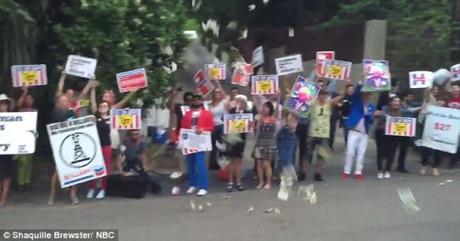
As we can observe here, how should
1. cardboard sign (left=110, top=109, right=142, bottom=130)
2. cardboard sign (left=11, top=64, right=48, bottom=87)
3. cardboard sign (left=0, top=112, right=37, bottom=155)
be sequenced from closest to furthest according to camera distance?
1. cardboard sign (left=0, top=112, right=37, bottom=155)
2. cardboard sign (left=11, top=64, right=48, bottom=87)
3. cardboard sign (left=110, top=109, right=142, bottom=130)

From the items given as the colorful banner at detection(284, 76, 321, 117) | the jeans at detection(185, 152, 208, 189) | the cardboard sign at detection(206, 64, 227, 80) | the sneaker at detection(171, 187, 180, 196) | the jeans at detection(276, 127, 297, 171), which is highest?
the cardboard sign at detection(206, 64, 227, 80)

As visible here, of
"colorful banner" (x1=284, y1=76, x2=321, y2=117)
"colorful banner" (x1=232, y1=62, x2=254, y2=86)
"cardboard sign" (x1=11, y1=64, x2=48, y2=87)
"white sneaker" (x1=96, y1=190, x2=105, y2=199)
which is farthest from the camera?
"colorful banner" (x1=232, y1=62, x2=254, y2=86)

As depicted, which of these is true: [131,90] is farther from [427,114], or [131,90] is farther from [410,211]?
[427,114]

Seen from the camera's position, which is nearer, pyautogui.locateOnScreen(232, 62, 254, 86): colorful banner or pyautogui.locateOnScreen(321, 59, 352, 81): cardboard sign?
pyautogui.locateOnScreen(321, 59, 352, 81): cardboard sign

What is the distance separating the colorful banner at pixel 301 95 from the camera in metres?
11.3

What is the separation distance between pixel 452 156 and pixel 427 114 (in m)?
1.04

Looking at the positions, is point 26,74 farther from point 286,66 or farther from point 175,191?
point 286,66

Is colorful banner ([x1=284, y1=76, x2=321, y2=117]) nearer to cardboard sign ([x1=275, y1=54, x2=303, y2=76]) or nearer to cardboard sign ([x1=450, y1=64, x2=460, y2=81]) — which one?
cardboard sign ([x1=275, y1=54, x2=303, y2=76])

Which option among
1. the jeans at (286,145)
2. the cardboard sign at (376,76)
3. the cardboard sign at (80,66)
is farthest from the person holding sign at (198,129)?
the cardboard sign at (376,76)

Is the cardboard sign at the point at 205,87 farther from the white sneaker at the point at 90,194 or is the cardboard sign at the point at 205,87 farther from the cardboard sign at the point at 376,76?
the cardboard sign at the point at 376,76

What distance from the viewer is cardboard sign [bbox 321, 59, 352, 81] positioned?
37.9 feet

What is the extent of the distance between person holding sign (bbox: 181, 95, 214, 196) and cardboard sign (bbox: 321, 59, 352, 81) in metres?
2.06

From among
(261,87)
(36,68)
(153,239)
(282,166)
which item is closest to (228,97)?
(261,87)

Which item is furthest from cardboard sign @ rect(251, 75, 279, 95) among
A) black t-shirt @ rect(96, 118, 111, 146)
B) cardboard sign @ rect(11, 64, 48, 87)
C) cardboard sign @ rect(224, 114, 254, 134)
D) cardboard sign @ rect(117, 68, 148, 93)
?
cardboard sign @ rect(11, 64, 48, 87)
